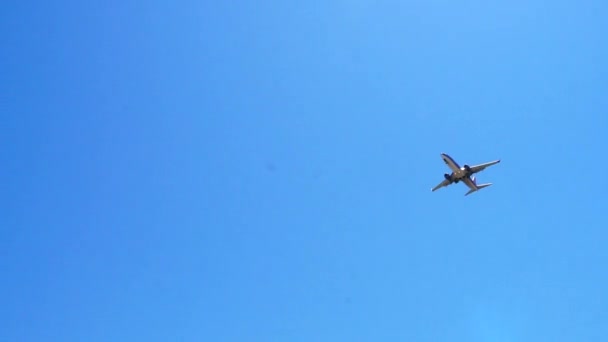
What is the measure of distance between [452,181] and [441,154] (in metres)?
7.78

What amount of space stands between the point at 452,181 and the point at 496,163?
920 centimetres

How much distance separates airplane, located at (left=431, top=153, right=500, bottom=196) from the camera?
111 metres

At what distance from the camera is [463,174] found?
113000mm

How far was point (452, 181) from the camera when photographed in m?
115

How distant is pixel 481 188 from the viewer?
11550 cm

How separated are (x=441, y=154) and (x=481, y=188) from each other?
1177 cm

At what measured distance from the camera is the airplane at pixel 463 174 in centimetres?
11069

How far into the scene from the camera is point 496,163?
109625 mm

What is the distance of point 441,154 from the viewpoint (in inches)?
4341

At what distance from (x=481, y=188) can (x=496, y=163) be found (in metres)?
7.49
